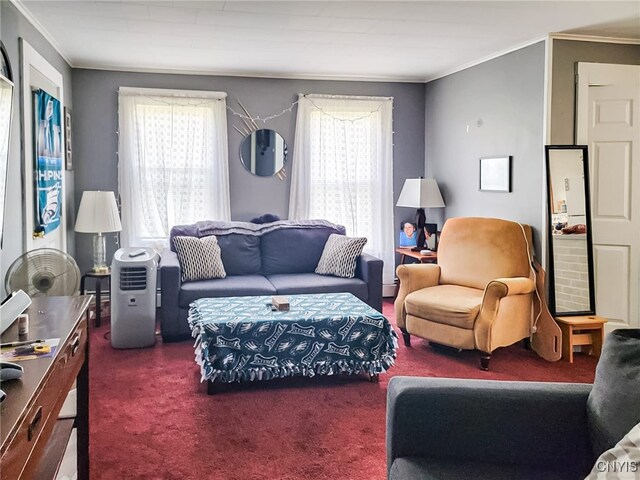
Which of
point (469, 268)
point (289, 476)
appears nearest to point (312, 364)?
point (289, 476)

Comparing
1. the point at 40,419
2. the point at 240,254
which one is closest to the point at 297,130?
the point at 240,254

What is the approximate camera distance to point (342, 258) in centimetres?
504

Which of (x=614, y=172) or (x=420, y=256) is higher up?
(x=614, y=172)

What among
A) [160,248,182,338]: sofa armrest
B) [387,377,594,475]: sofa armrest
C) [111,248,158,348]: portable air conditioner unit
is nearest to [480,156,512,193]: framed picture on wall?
[160,248,182,338]: sofa armrest

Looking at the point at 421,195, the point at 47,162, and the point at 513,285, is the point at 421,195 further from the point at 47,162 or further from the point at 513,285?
the point at 47,162

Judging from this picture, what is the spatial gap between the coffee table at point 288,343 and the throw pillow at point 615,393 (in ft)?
6.28

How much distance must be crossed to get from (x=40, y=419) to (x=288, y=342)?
2.07 m

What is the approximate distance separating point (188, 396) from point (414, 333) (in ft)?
5.64

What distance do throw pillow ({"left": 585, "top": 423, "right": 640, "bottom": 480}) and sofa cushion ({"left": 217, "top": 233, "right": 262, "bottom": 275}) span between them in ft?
12.9

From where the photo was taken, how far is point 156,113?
5.52m

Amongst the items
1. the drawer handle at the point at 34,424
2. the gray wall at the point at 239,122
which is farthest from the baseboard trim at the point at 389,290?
the drawer handle at the point at 34,424

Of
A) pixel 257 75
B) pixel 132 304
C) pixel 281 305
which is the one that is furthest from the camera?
pixel 257 75

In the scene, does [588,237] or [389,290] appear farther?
[389,290]

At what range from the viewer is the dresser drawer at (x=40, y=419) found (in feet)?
4.00
